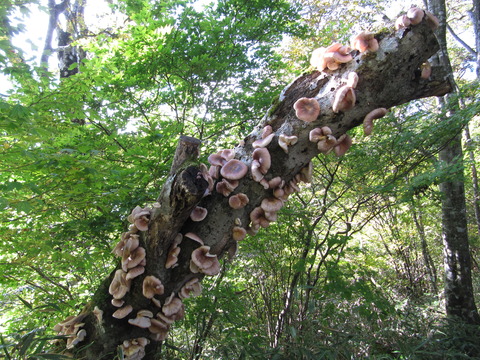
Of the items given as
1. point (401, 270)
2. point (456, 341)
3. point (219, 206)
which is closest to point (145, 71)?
point (219, 206)

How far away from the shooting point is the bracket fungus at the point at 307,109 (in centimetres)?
165

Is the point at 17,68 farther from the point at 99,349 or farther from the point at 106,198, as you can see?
the point at 99,349

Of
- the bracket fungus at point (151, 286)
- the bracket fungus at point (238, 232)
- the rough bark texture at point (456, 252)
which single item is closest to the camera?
the bracket fungus at point (151, 286)

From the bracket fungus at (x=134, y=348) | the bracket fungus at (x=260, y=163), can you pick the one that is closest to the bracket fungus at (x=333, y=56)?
the bracket fungus at (x=260, y=163)

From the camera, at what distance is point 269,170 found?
5.71ft

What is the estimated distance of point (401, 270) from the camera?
324 inches

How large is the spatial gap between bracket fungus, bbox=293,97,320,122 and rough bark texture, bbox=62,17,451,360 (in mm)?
40

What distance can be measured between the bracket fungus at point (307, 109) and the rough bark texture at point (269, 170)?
40mm

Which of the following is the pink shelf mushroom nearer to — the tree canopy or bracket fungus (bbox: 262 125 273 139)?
the tree canopy

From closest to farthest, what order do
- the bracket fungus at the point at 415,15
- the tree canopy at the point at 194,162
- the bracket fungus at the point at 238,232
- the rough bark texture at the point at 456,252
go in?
the bracket fungus at the point at 415,15 → the bracket fungus at the point at 238,232 → the tree canopy at the point at 194,162 → the rough bark texture at the point at 456,252

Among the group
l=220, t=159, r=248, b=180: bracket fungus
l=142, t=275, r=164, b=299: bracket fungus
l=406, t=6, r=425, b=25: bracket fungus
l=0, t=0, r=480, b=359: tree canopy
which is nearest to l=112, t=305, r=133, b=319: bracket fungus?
l=142, t=275, r=164, b=299: bracket fungus

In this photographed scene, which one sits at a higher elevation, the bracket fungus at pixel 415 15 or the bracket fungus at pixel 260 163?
the bracket fungus at pixel 415 15

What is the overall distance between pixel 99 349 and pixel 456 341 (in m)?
4.17

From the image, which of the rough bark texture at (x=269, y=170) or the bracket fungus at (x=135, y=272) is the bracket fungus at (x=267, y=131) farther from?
the bracket fungus at (x=135, y=272)
